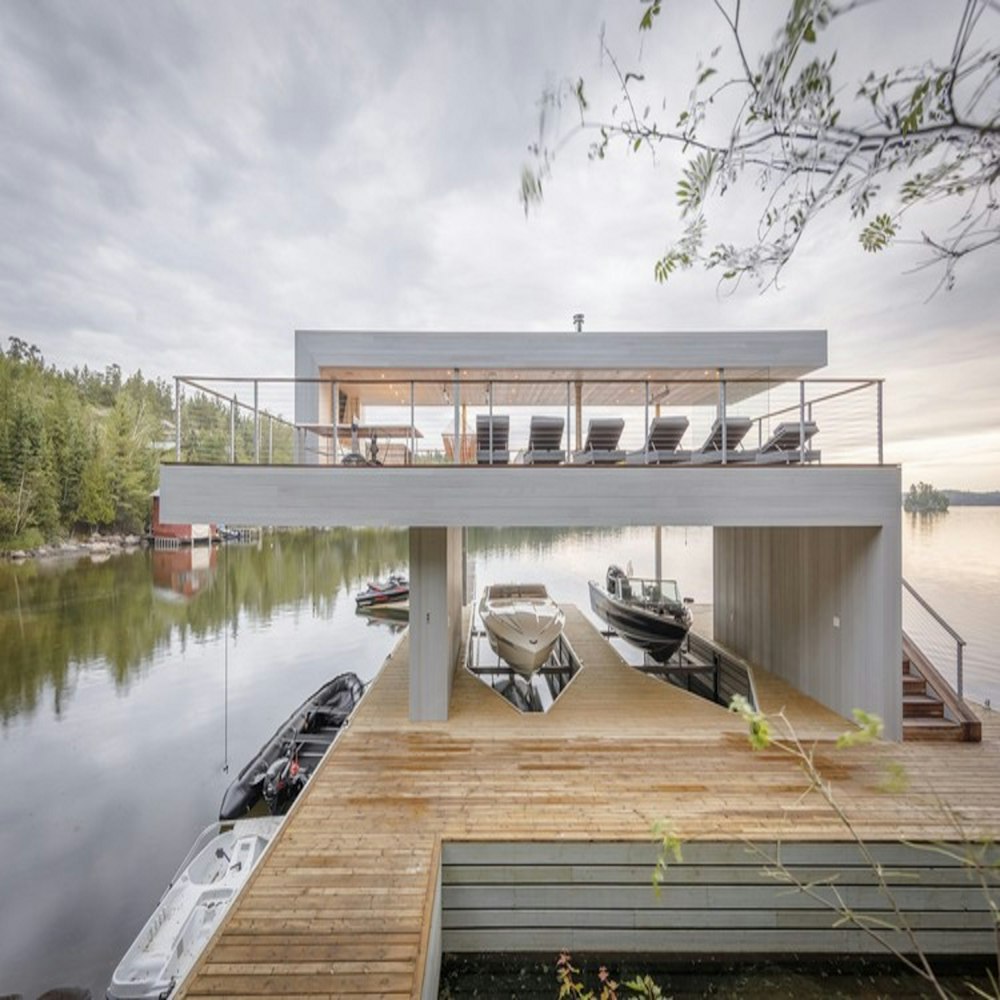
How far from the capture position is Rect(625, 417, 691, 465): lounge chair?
652 cm

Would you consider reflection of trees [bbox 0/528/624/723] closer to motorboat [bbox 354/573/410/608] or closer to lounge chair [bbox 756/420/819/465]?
motorboat [bbox 354/573/410/608]

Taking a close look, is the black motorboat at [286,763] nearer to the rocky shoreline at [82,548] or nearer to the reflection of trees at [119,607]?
the reflection of trees at [119,607]

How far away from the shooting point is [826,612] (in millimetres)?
6340

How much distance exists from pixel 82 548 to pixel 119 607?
20608 mm

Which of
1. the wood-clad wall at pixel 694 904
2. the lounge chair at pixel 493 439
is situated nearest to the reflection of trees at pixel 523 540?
the lounge chair at pixel 493 439

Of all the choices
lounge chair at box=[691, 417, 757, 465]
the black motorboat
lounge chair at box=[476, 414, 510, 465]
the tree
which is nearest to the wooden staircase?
lounge chair at box=[691, 417, 757, 465]

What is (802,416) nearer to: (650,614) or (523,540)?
(650,614)

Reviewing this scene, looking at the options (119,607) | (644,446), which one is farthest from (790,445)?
(119,607)

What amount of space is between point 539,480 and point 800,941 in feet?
14.4

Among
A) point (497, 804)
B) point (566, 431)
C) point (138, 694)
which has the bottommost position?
point (138, 694)

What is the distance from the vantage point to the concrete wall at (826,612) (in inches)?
218

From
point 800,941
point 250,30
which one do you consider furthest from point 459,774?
point 250,30

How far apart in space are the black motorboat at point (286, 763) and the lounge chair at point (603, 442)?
4.89 meters

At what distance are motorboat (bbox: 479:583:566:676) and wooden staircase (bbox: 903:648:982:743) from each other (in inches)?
170
